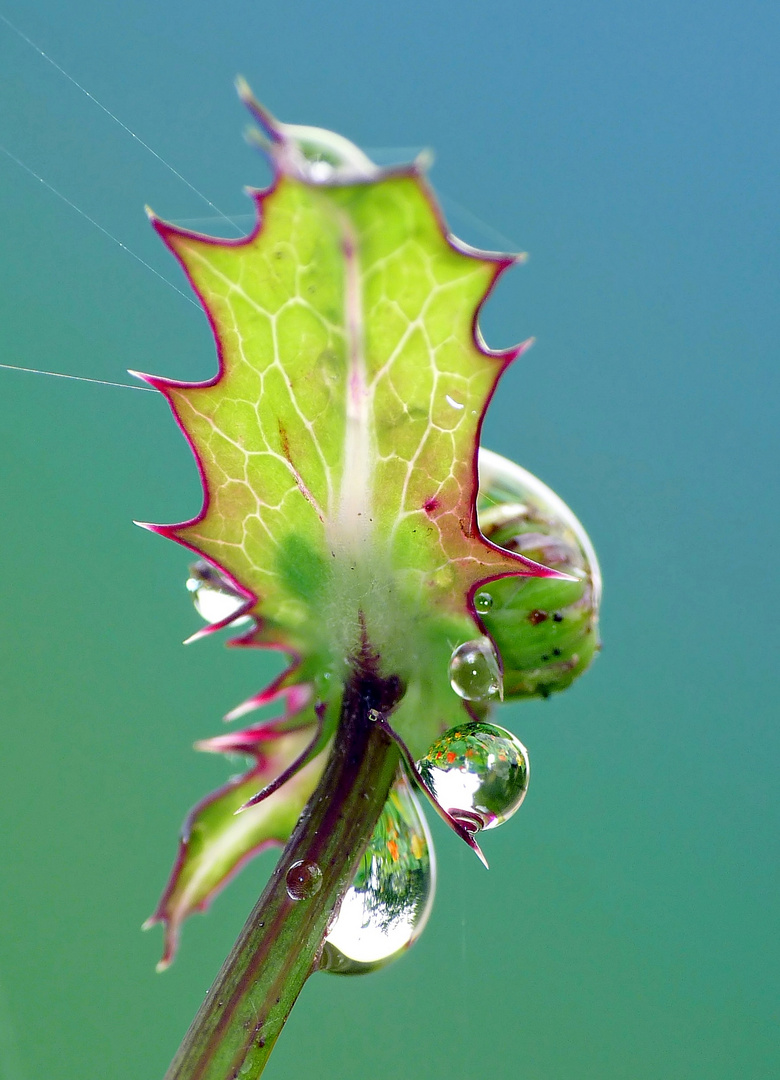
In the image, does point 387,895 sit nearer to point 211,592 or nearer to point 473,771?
point 473,771

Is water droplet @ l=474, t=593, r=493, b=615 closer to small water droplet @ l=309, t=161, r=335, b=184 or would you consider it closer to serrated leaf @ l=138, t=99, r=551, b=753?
serrated leaf @ l=138, t=99, r=551, b=753

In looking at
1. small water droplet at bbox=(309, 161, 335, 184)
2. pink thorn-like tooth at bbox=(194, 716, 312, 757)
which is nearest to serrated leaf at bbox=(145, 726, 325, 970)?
pink thorn-like tooth at bbox=(194, 716, 312, 757)

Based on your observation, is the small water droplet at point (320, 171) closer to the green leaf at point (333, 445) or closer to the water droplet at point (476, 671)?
the green leaf at point (333, 445)

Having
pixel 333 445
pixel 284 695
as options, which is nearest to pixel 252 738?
pixel 284 695

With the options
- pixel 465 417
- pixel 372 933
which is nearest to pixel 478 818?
pixel 372 933

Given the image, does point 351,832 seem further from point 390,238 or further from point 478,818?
point 390,238

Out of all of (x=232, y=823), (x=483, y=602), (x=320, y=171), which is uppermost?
(x=320, y=171)

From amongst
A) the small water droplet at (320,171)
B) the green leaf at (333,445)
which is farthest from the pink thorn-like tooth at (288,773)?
the small water droplet at (320,171)

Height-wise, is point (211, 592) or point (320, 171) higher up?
point (320, 171)
